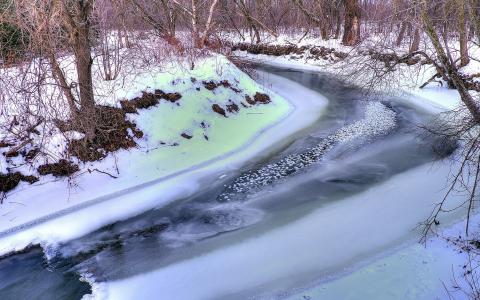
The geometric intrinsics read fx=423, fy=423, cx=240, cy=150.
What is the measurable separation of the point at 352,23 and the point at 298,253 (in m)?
19.2

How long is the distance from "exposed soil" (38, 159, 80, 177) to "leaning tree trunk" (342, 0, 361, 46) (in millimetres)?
18092

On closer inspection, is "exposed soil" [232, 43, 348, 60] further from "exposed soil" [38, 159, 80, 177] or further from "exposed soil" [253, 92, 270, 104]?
"exposed soil" [38, 159, 80, 177]

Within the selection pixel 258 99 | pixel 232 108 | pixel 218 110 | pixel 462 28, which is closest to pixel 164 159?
pixel 218 110

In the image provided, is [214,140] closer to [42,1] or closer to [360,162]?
[360,162]

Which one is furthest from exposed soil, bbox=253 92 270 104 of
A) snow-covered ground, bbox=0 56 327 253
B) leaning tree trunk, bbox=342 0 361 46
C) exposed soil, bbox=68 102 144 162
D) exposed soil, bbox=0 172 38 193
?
leaning tree trunk, bbox=342 0 361 46

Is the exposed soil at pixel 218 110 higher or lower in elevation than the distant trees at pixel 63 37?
lower

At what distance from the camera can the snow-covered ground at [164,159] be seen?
281 inches

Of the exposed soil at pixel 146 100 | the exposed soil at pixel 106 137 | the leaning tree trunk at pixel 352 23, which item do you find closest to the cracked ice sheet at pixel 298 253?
the exposed soil at pixel 106 137

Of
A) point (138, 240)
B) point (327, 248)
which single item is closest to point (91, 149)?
point (138, 240)

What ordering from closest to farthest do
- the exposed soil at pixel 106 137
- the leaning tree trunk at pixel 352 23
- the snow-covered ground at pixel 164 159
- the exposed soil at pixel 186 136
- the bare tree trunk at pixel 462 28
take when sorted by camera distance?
the snow-covered ground at pixel 164 159 < the bare tree trunk at pixel 462 28 < the exposed soil at pixel 106 137 < the exposed soil at pixel 186 136 < the leaning tree trunk at pixel 352 23

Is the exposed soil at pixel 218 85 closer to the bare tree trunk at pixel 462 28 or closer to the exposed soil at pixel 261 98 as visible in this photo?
the exposed soil at pixel 261 98

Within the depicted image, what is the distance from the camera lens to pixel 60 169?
26.5ft

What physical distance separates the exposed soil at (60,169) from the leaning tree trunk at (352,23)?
59.4 ft

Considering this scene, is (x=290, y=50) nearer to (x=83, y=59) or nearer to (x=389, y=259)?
(x=83, y=59)
